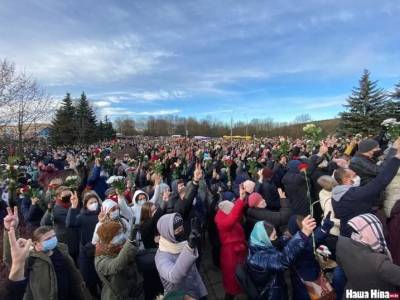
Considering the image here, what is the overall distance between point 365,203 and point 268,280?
146 cm

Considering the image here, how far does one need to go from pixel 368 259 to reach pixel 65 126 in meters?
44.2

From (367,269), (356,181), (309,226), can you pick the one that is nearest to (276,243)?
(309,226)

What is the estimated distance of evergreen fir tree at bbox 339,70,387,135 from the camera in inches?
1230

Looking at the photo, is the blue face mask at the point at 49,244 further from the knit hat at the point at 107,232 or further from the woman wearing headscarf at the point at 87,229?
the woman wearing headscarf at the point at 87,229

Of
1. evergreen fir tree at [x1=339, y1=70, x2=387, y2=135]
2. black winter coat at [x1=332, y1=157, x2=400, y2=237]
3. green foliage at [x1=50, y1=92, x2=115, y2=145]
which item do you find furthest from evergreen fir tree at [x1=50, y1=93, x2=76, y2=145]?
A: black winter coat at [x1=332, y1=157, x2=400, y2=237]

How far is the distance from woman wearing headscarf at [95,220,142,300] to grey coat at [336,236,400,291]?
2.03 meters

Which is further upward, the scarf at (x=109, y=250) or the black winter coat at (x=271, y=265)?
the scarf at (x=109, y=250)

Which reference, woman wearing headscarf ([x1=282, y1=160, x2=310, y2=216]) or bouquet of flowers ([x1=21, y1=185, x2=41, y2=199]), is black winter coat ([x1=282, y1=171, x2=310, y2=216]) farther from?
bouquet of flowers ([x1=21, y1=185, x2=41, y2=199])

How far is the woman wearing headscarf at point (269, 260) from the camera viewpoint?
11.1 feet

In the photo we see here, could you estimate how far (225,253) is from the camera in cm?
459

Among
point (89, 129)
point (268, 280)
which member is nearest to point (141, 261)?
point (268, 280)

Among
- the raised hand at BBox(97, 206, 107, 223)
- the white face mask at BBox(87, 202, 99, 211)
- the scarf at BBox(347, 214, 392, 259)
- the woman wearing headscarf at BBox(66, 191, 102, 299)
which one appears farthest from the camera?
the white face mask at BBox(87, 202, 99, 211)

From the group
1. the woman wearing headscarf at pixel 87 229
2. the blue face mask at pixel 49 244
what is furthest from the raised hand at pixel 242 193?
the blue face mask at pixel 49 244

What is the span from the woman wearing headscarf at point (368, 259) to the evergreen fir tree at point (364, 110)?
31205mm
